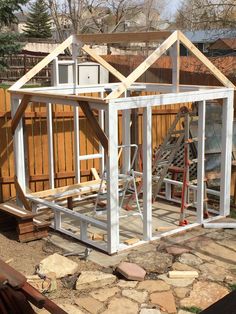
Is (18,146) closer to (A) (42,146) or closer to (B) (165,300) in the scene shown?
(A) (42,146)

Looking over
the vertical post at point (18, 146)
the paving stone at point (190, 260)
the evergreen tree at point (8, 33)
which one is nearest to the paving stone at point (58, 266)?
the paving stone at point (190, 260)

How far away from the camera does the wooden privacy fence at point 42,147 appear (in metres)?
7.98

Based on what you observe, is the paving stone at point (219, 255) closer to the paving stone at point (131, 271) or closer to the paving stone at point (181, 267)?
the paving stone at point (181, 267)

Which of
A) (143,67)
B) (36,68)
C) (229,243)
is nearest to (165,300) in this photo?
(229,243)

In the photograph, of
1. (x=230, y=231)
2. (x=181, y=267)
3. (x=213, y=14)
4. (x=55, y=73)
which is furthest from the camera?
(x=213, y=14)

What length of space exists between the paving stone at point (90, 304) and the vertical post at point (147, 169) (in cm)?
170

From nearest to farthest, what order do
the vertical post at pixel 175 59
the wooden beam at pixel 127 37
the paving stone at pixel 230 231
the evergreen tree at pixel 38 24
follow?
the vertical post at pixel 175 59, the wooden beam at pixel 127 37, the paving stone at pixel 230 231, the evergreen tree at pixel 38 24

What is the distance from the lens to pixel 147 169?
614 centimetres

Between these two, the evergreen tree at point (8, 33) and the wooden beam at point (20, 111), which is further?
the evergreen tree at point (8, 33)

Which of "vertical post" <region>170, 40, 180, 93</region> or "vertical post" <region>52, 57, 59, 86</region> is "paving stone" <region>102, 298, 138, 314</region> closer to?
"vertical post" <region>170, 40, 180, 93</region>

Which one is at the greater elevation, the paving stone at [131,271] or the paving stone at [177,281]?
the paving stone at [131,271]

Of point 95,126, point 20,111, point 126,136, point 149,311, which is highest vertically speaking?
point 20,111

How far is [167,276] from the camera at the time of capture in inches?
210

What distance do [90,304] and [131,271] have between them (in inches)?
29.6
